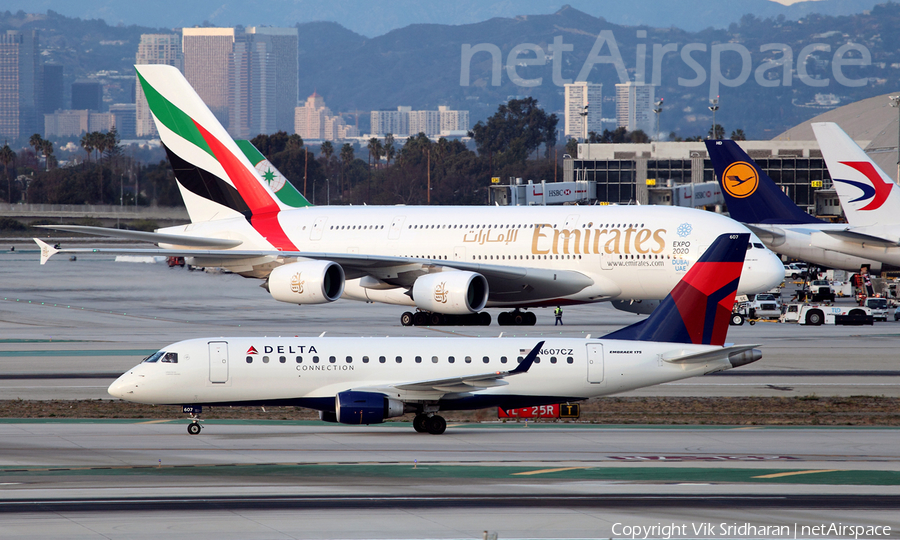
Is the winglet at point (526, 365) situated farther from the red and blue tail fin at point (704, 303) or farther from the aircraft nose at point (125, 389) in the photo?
the aircraft nose at point (125, 389)

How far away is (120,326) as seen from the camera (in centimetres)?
5066

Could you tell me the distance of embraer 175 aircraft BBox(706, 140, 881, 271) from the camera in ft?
180

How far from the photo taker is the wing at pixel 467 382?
2395 cm

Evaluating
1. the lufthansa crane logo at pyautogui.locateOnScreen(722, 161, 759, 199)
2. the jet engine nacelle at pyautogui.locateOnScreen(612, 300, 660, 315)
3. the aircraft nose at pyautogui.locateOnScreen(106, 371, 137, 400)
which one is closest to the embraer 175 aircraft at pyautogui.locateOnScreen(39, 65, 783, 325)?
the jet engine nacelle at pyautogui.locateOnScreen(612, 300, 660, 315)

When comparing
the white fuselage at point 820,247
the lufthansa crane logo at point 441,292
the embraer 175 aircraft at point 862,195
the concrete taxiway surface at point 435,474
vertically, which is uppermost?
the embraer 175 aircraft at point 862,195

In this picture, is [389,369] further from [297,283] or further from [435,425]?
[297,283]

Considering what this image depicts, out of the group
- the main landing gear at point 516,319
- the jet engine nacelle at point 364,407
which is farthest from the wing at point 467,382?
the main landing gear at point 516,319

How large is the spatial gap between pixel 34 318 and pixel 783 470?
44662 mm

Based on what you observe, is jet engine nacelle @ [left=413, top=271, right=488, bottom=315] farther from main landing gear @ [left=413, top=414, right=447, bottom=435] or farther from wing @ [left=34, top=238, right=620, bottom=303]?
main landing gear @ [left=413, top=414, right=447, bottom=435]

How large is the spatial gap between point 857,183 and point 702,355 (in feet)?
96.2

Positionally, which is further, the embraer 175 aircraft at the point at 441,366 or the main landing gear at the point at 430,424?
the main landing gear at the point at 430,424

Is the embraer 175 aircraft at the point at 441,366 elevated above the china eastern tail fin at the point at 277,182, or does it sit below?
below

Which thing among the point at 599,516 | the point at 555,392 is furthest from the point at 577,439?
the point at 599,516

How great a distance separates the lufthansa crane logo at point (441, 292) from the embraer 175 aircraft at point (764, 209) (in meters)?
20.1
